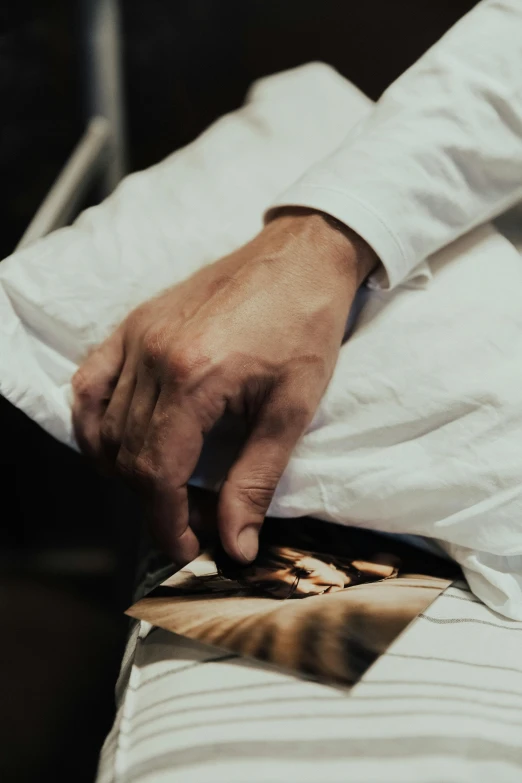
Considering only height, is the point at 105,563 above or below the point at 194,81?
below

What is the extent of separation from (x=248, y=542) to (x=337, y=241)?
0.69 ft

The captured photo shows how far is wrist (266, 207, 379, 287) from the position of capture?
48 centimetres

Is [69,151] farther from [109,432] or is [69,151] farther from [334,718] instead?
[334,718]

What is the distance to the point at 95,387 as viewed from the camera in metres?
0.51

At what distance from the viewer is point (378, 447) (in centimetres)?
45

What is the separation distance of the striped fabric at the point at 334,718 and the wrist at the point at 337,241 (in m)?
0.23

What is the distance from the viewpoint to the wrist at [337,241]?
0.48 m

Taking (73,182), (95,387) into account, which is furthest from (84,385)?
(73,182)

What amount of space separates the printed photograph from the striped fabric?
1 centimetres

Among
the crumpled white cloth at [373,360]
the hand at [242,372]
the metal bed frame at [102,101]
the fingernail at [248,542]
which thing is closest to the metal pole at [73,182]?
the metal bed frame at [102,101]

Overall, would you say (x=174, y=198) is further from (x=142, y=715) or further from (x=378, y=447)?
(x=142, y=715)

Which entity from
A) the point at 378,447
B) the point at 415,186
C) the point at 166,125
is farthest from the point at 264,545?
the point at 166,125

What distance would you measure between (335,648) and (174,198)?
382mm

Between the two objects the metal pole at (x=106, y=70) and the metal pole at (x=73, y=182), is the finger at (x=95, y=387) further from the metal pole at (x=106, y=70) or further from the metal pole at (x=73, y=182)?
the metal pole at (x=106, y=70)
